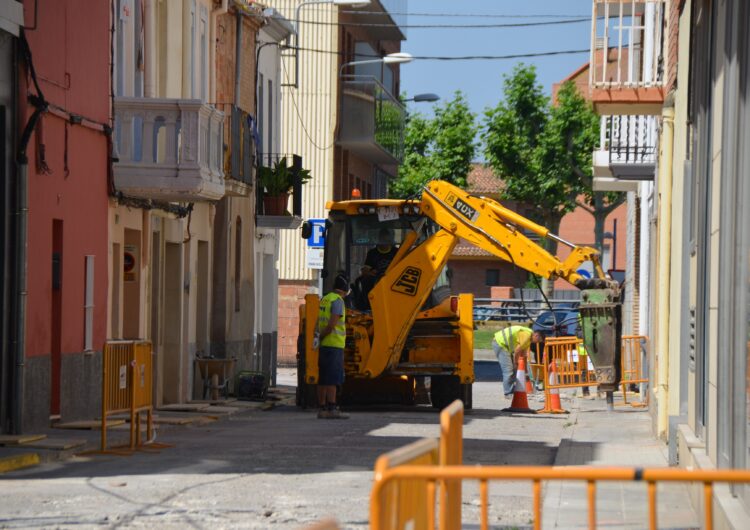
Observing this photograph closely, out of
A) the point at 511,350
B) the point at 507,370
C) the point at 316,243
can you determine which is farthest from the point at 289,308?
the point at 511,350

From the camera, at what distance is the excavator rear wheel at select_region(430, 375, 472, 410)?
24.5 meters

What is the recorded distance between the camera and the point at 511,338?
29.5 m

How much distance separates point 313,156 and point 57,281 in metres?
24.4

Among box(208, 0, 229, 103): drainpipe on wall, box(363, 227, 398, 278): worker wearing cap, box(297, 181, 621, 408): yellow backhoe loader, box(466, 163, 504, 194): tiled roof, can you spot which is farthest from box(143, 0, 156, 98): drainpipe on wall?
box(466, 163, 504, 194): tiled roof

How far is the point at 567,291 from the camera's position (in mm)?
88688

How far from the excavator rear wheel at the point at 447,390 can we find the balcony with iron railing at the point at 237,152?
4.87 metres

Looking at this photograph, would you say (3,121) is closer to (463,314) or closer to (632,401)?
(463,314)

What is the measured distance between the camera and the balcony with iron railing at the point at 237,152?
87.2ft

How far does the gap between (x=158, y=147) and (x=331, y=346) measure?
362cm

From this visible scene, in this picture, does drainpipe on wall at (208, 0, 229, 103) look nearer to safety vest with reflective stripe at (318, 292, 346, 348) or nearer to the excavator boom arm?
the excavator boom arm

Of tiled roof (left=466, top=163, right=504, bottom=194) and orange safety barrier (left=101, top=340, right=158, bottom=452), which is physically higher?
tiled roof (left=466, top=163, right=504, bottom=194)

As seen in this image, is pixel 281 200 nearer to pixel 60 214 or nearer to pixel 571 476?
pixel 60 214

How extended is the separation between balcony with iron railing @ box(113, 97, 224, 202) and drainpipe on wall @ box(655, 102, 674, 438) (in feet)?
23.2

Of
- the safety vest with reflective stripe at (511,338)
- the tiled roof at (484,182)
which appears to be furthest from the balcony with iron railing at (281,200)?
the tiled roof at (484,182)
